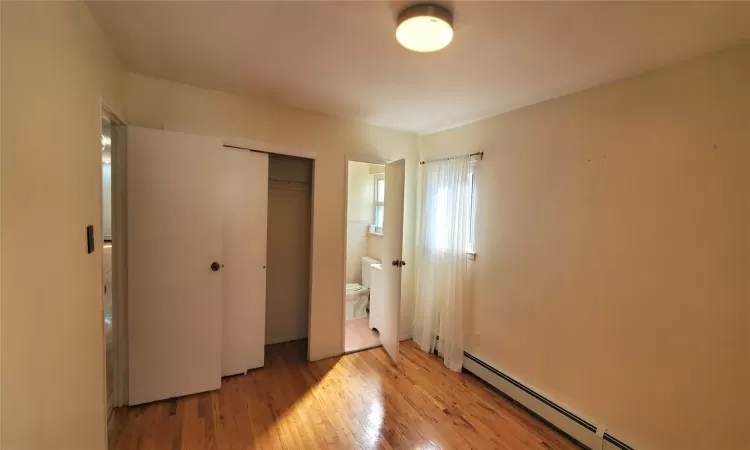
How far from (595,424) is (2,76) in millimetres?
3202

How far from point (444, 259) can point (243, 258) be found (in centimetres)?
184

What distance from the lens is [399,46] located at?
67.8 inches

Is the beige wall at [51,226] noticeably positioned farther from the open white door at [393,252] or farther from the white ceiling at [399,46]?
the open white door at [393,252]

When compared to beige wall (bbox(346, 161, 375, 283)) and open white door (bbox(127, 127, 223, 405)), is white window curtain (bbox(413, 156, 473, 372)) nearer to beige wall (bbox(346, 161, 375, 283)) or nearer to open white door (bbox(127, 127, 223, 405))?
Answer: beige wall (bbox(346, 161, 375, 283))

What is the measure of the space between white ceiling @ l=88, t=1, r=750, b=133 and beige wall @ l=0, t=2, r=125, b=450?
42 centimetres

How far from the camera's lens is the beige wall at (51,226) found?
960 mm

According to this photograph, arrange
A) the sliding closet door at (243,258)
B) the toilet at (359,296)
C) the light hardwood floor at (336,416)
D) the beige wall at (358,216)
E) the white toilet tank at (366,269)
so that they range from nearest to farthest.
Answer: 1. the light hardwood floor at (336,416)
2. the sliding closet door at (243,258)
3. the toilet at (359,296)
4. the white toilet tank at (366,269)
5. the beige wall at (358,216)

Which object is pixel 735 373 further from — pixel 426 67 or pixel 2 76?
pixel 2 76

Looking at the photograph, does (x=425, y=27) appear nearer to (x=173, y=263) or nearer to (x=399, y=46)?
(x=399, y=46)

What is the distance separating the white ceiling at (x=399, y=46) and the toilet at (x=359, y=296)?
242 centimetres

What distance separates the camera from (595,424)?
2070 mm

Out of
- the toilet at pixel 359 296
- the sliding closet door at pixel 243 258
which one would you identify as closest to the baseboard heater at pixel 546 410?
the toilet at pixel 359 296

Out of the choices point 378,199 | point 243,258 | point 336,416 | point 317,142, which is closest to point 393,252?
point 317,142

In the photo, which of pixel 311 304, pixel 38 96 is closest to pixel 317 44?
pixel 38 96
